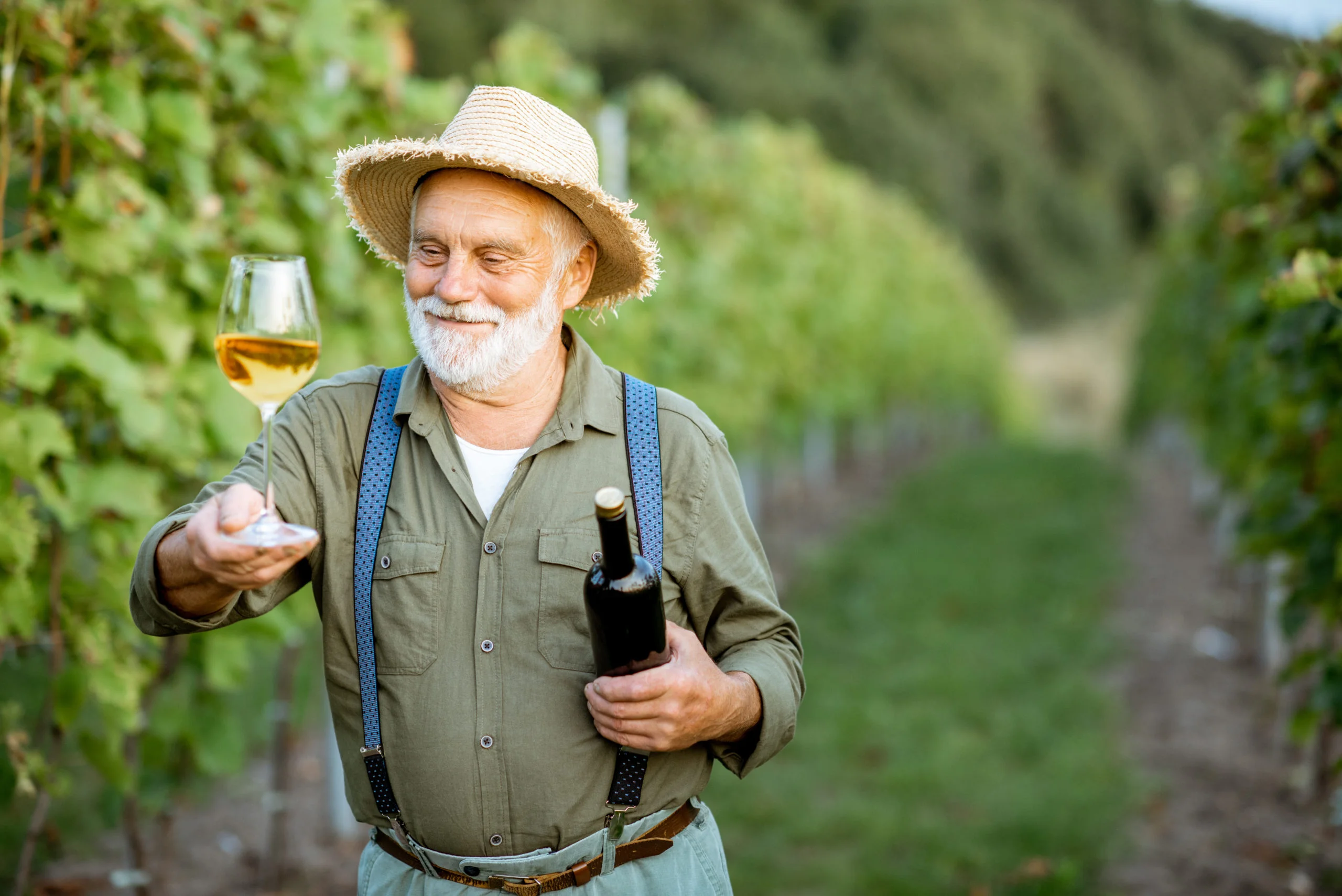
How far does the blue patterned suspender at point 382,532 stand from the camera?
6.81 feet

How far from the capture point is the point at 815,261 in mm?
14141

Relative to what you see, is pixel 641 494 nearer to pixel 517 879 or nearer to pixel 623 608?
pixel 623 608

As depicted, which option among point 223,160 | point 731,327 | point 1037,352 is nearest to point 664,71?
point 1037,352

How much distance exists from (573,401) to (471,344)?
21 cm

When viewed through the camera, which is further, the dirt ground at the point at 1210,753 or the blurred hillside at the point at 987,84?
the blurred hillside at the point at 987,84

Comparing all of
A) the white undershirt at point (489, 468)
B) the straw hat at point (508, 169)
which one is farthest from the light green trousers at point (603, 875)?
the straw hat at point (508, 169)

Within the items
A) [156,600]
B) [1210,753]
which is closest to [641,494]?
[156,600]

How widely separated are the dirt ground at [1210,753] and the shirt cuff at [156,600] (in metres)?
3.78

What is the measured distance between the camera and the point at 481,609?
207 cm

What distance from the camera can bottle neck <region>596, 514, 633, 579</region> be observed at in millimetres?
1773

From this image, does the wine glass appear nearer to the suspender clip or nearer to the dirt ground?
the suspender clip

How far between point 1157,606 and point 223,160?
27.0 feet

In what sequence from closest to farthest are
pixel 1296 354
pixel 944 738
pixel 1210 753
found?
pixel 1296 354
pixel 1210 753
pixel 944 738

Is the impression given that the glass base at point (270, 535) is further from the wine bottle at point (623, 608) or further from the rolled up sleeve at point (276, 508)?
the wine bottle at point (623, 608)
